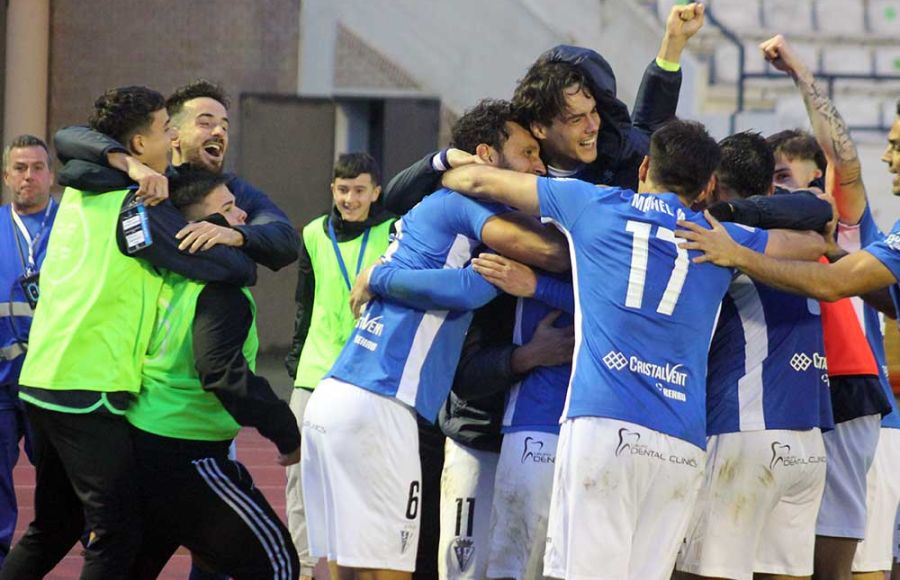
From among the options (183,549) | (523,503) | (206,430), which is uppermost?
(206,430)

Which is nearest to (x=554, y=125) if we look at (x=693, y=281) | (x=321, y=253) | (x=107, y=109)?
(x=693, y=281)

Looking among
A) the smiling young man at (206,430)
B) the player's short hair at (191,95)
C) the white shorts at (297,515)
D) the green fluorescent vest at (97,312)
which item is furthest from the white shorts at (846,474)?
the white shorts at (297,515)

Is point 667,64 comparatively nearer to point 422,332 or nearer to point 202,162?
point 422,332

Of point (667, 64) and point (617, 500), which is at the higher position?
point (667, 64)

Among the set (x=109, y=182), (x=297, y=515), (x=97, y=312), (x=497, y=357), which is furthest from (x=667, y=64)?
(x=297, y=515)

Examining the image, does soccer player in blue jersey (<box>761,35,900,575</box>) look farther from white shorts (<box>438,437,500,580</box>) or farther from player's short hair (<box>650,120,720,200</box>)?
white shorts (<box>438,437,500,580</box>)

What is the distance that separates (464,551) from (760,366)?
1.27 meters

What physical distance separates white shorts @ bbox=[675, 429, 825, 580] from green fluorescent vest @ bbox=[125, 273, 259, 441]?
1.77m

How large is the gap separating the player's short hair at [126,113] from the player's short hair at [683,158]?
1.99 meters

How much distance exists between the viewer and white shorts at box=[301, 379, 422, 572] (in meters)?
5.46

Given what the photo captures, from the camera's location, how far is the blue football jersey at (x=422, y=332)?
18.0 feet

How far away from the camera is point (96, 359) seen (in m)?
5.71

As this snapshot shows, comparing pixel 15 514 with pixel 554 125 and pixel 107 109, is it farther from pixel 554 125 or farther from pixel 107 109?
pixel 554 125

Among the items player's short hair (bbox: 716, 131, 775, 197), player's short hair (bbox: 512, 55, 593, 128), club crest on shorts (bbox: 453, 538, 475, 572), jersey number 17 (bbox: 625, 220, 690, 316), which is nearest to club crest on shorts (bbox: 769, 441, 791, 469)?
jersey number 17 (bbox: 625, 220, 690, 316)
